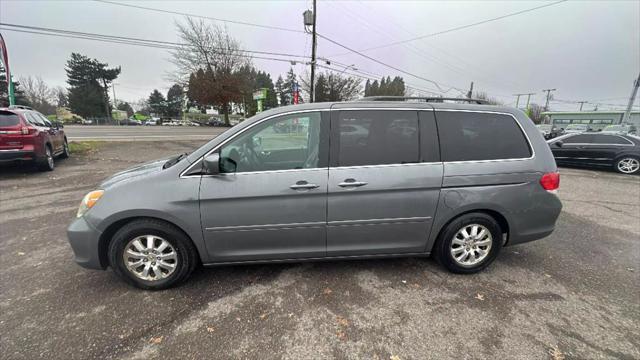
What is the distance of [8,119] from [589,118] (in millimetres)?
81301

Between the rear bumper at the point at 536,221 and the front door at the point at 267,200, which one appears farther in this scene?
the rear bumper at the point at 536,221

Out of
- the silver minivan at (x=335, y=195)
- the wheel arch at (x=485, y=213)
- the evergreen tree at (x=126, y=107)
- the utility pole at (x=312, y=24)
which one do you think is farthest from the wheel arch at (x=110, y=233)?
the evergreen tree at (x=126, y=107)

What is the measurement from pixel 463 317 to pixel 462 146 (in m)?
1.61

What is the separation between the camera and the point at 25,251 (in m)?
3.41

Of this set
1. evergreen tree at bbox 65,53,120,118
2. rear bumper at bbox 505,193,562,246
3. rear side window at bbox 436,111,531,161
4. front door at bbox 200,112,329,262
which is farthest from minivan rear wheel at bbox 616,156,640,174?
evergreen tree at bbox 65,53,120,118

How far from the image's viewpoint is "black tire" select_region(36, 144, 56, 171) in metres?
6.92

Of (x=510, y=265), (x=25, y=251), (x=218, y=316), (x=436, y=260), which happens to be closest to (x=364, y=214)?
(x=436, y=260)

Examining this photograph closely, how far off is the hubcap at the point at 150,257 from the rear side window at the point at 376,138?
6.12 feet

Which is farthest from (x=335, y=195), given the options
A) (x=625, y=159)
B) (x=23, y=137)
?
(x=625, y=159)

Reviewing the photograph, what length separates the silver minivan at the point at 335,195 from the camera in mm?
2512

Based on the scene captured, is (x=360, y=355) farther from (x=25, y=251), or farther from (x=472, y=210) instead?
(x=25, y=251)

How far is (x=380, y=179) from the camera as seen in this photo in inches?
103

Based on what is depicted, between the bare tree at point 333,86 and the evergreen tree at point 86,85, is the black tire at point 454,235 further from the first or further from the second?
the evergreen tree at point 86,85

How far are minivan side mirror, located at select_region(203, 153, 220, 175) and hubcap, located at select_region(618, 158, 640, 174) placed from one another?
1283 cm
